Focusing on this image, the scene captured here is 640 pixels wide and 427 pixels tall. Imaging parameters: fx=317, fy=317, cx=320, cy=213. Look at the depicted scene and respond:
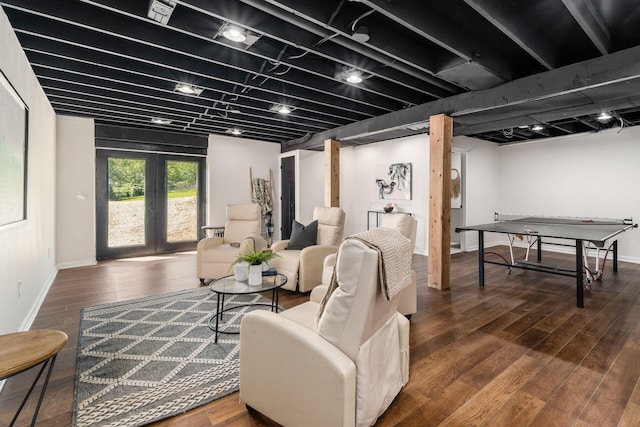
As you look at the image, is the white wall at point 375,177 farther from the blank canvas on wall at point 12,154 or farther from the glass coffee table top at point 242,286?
the blank canvas on wall at point 12,154

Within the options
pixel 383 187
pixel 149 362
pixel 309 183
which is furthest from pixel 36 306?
pixel 383 187

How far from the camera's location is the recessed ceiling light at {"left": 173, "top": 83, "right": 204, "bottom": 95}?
373 centimetres

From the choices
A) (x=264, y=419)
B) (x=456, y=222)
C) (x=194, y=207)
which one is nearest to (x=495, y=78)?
(x=264, y=419)

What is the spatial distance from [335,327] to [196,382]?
116cm

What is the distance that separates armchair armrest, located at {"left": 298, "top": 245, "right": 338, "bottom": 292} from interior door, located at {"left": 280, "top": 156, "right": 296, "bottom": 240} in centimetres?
325

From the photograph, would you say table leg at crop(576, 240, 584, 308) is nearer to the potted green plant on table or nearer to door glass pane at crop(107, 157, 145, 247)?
the potted green plant on table

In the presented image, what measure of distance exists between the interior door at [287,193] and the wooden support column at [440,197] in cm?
358

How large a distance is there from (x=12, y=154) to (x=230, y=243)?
2.61 meters

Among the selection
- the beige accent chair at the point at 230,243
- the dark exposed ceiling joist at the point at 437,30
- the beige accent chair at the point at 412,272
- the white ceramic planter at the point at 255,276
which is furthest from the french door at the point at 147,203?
the dark exposed ceiling joist at the point at 437,30

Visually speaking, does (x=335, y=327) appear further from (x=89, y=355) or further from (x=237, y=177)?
(x=237, y=177)

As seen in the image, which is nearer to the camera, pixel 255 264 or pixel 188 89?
pixel 255 264

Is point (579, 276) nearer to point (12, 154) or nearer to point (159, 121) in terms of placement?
point (12, 154)

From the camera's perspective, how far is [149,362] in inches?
88.8

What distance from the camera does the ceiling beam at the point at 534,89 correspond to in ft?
8.93
